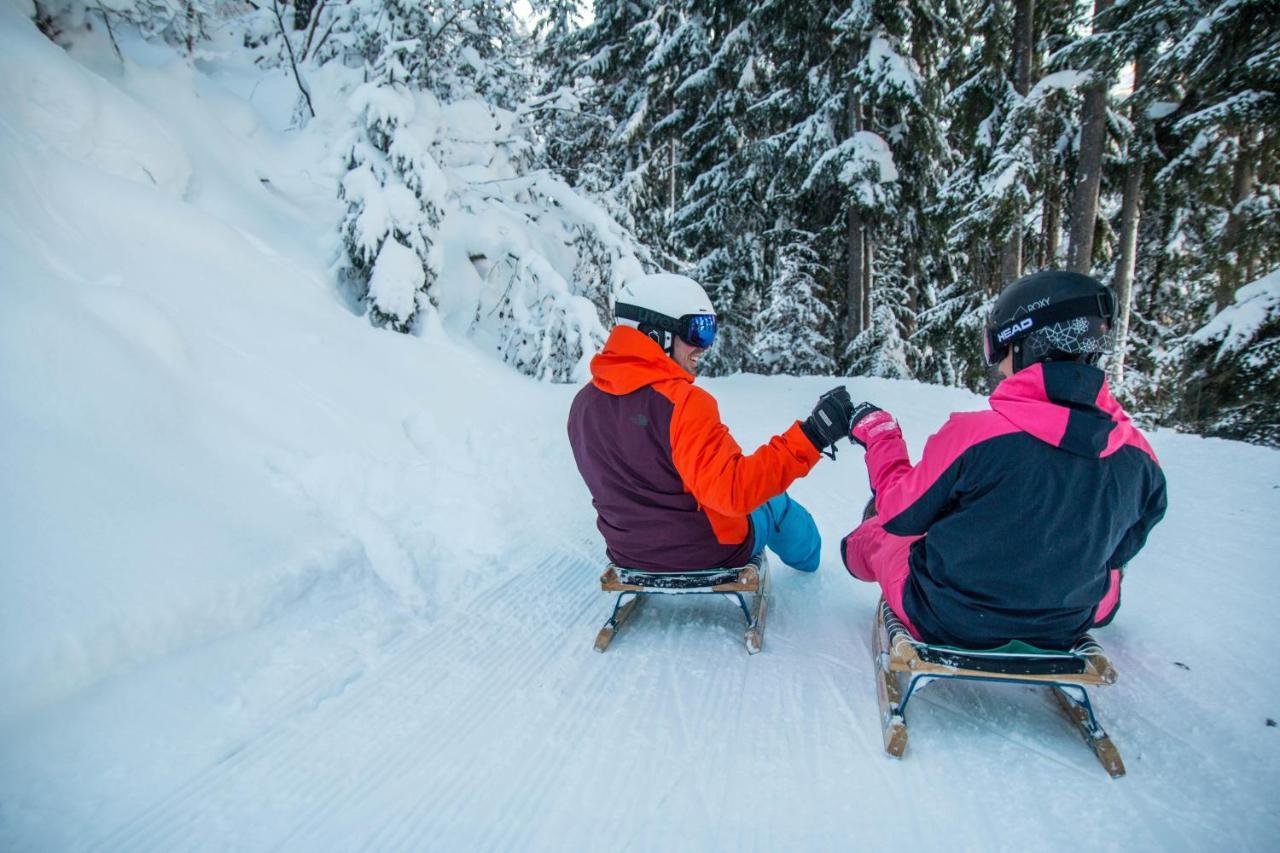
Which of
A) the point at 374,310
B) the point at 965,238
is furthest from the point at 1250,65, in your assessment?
the point at 374,310

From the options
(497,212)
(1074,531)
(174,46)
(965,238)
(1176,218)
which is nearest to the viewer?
(1074,531)

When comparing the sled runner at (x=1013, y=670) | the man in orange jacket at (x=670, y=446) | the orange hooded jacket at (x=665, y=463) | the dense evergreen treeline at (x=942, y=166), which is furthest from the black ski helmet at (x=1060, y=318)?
the dense evergreen treeline at (x=942, y=166)

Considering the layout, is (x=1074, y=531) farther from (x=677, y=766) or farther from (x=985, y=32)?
(x=985, y=32)

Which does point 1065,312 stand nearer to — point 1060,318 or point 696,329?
point 1060,318

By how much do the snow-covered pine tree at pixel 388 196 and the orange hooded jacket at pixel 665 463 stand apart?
414cm

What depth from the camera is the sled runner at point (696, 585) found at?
2.98m

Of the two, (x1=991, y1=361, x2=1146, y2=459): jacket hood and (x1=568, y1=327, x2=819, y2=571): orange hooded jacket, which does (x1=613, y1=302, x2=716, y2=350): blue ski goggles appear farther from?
(x1=991, y1=361, x2=1146, y2=459): jacket hood

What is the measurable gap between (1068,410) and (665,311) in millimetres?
1590

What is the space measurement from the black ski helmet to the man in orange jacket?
692 mm

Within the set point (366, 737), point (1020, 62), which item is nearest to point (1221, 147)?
point (1020, 62)

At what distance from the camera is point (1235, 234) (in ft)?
25.8

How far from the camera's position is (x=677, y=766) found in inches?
87.1

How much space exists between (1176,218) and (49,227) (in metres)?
17.3

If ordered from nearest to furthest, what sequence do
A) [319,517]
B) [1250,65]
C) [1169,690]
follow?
[1169,690], [319,517], [1250,65]
